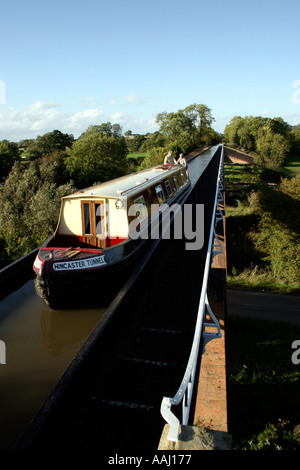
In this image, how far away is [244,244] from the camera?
25891 mm

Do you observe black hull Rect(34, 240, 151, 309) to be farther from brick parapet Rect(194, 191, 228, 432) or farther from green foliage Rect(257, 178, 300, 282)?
green foliage Rect(257, 178, 300, 282)

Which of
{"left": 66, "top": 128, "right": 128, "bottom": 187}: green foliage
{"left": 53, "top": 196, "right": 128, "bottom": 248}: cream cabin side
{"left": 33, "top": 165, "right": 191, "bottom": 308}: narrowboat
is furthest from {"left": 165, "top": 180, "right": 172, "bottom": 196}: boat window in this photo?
{"left": 66, "top": 128, "right": 128, "bottom": 187}: green foliage

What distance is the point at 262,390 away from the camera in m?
10.9

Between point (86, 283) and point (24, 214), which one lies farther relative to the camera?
point (24, 214)

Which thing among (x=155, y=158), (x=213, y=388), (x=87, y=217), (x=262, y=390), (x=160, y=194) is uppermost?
(x=155, y=158)

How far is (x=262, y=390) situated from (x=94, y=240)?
7925mm

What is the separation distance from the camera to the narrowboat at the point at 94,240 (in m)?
6.21

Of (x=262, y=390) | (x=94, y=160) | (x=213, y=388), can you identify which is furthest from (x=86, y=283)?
(x=94, y=160)

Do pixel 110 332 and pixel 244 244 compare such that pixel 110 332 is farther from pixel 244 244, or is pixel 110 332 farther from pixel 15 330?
pixel 244 244

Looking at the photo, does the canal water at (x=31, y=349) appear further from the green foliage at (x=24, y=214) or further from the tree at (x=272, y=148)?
the tree at (x=272, y=148)

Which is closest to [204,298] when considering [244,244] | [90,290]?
[90,290]

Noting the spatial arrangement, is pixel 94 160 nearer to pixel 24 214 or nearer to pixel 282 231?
pixel 24 214

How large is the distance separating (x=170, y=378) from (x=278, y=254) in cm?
2065

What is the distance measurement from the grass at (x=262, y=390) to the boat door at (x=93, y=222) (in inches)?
254
